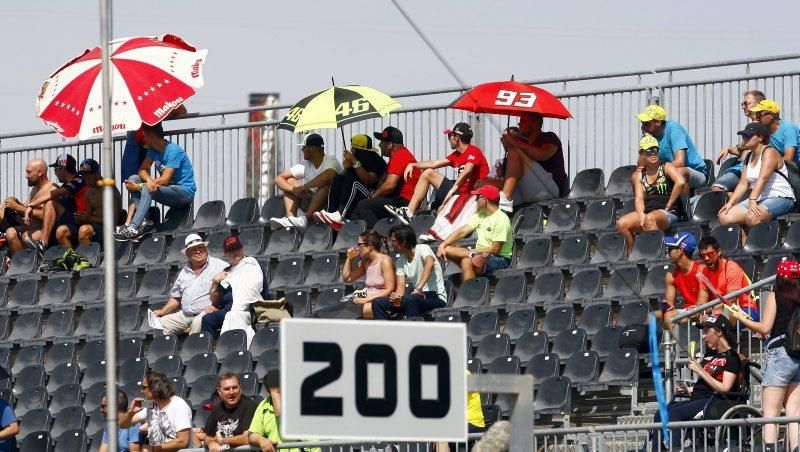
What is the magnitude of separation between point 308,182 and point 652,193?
365 centimetres

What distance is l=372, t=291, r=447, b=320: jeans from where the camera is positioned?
16938 millimetres

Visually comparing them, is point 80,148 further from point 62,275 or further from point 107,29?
point 107,29

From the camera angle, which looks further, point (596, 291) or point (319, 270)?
point (319, 270)

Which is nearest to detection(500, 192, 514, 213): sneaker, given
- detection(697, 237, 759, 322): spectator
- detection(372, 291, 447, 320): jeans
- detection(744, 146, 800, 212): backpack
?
detection(372, 291, 447, 320): jeans

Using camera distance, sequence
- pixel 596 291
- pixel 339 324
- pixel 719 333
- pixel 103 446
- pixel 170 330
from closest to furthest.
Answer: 1. pixel 339 324
2. pixel 719 333
3. pixel 103 446
4. pixel 596 291
5. pixel 170 330

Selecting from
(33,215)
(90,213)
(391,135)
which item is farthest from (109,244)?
(33,215)

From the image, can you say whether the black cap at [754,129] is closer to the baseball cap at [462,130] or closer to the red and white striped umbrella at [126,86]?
the baseball cap at [462,130]

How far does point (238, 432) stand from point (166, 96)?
6340 millimetres

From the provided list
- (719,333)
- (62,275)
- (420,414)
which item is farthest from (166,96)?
(420,414)

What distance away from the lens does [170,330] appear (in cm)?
1886

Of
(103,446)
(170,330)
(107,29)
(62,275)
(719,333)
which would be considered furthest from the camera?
(62,275)

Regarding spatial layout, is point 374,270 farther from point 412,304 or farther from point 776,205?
point 776,205

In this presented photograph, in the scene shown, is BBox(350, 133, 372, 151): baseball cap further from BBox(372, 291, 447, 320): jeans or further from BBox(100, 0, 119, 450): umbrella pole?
BBox(100, 0, 119, 450): umbrella pole

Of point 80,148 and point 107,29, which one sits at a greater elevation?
point 80,148
